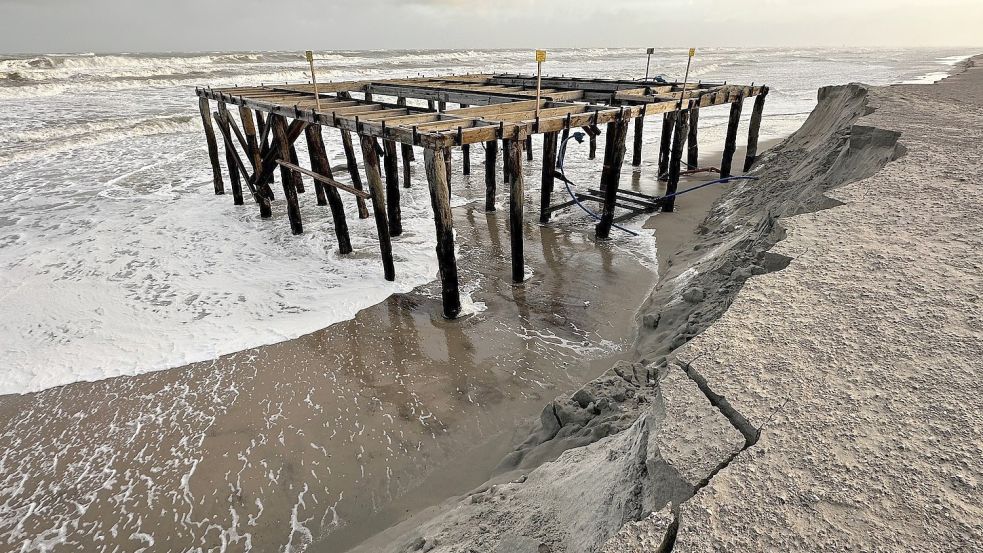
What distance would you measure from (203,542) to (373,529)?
1.16m

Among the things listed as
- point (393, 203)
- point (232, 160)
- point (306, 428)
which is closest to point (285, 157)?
point (393, 203)

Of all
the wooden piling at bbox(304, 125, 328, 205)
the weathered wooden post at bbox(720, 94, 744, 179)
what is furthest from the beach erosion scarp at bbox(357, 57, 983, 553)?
the weathered wooden post at bbox(720, 94, 744, 179)

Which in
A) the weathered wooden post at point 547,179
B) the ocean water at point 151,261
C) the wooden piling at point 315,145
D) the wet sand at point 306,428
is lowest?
the wet sand at point 306,428

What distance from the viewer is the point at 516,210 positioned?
6.50m

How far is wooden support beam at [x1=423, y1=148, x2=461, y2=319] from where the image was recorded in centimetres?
539

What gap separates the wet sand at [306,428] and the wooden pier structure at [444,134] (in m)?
0.95

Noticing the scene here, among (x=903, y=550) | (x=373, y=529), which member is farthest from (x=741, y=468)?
(x=373, y=529)

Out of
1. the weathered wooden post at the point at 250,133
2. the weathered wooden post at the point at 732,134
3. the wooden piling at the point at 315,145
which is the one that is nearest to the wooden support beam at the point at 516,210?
the wooden piling at the point at 315,145

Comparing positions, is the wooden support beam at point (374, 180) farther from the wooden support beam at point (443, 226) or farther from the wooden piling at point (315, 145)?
the wooden piling at point (315, 145)

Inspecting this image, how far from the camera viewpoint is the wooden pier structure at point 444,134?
582 centimetres

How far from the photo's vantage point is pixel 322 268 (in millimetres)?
→ 7363

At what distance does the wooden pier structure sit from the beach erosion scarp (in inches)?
112

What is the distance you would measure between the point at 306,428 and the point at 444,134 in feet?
10.6

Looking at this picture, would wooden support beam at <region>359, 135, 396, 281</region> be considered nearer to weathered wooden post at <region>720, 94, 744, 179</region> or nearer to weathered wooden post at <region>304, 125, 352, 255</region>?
weathered wooden post at <region>304, 125, 352, 255</region>
